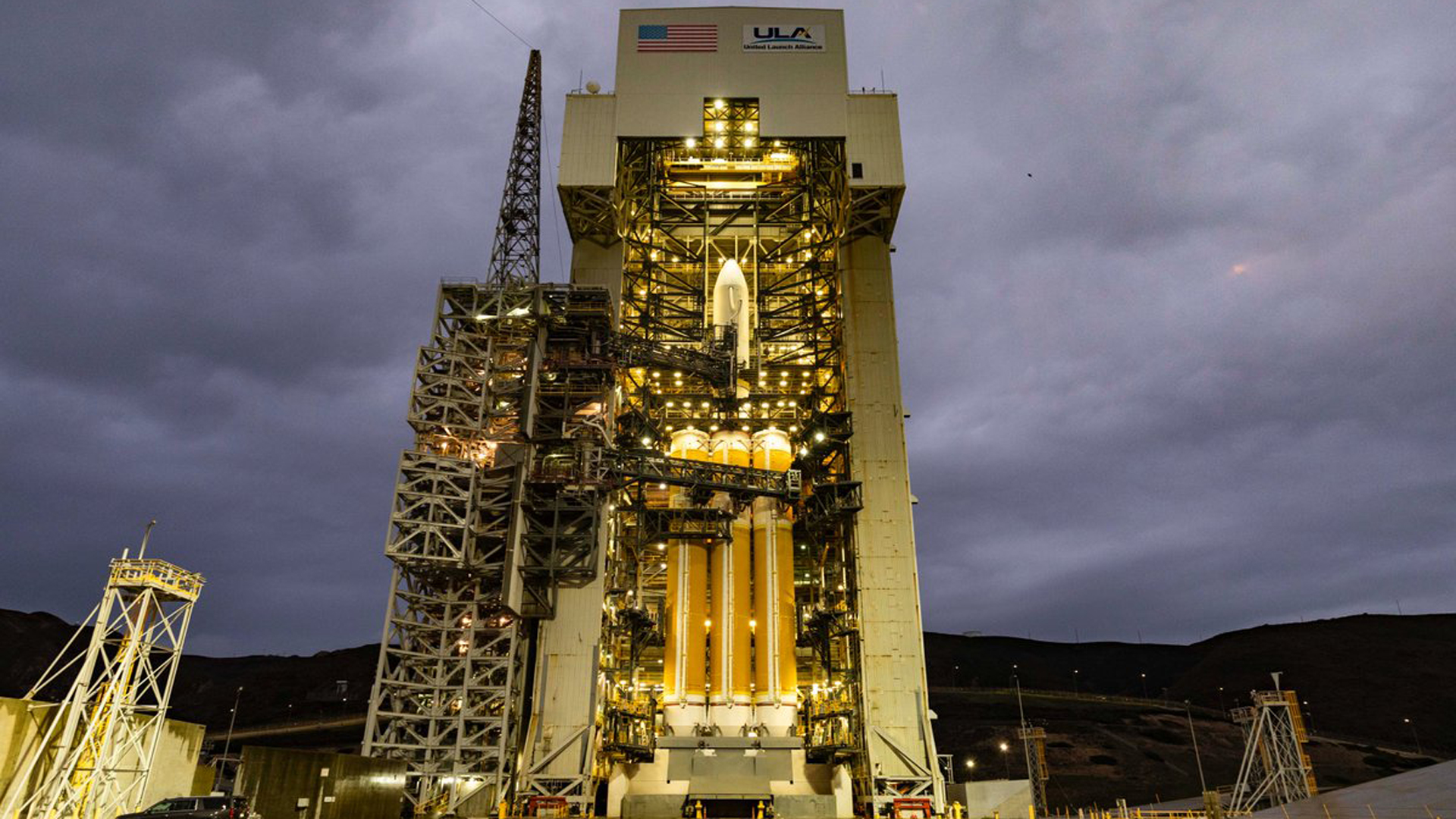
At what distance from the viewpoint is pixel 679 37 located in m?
51.3

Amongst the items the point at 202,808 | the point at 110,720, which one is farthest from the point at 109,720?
the point at 202,808

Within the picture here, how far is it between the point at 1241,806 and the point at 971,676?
8203 centimetres

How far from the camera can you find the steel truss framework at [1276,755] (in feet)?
186

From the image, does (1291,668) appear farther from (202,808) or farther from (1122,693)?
(202,808)

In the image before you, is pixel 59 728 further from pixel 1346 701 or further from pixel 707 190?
pixel 1346 701

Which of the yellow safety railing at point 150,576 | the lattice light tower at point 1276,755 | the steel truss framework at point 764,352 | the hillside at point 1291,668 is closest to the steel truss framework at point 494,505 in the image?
the steel truss framework at point 764,352

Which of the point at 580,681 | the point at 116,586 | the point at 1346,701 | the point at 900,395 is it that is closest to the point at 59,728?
the point at 116,586

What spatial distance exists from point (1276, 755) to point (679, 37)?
6159 centimetres

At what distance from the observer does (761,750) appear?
1615 inches

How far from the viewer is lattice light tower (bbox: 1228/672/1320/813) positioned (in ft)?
186

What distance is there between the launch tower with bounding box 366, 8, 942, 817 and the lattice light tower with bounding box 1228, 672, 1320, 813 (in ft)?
106

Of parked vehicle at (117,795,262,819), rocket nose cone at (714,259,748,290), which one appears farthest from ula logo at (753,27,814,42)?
parked vehicle at (117,795,262,819)

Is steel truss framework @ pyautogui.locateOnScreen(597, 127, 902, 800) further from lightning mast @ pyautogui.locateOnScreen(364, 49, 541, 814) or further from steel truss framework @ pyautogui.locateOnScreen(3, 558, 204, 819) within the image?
steel truss framework @ pyautogui.locateOnScreen(3, 558, 204, 819)

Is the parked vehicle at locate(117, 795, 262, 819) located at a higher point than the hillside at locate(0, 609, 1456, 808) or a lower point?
lower
